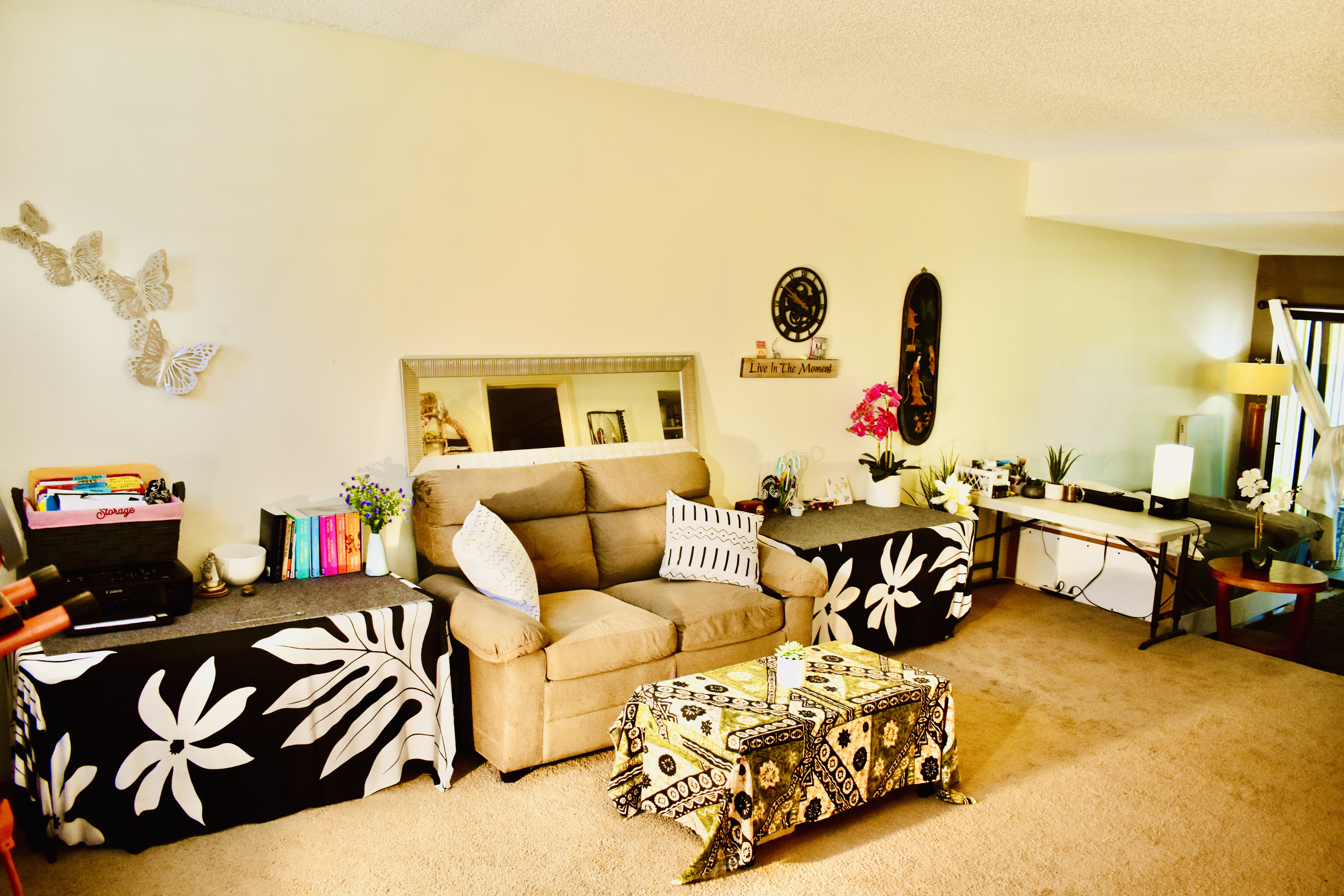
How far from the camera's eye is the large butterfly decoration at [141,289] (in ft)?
9.78

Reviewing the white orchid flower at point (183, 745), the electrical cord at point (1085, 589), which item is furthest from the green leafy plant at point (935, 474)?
the white orchid flower at point (183, 745)

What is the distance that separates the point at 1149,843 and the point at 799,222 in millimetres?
3096

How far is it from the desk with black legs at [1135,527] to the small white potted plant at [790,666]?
224cm

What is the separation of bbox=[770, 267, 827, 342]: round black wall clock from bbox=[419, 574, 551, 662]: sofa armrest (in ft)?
7.18

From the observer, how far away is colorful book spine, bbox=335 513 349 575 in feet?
10.8

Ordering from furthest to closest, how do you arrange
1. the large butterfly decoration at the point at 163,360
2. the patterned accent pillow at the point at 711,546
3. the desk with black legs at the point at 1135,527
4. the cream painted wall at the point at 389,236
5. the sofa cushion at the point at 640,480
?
the desk with black legs at the point at 1135,527, the sofa cushion at the point at 640,480, the patterned accent pillow at the point at 711,546, the large butterfly decoration at the point at 163,360, the cream painted wall at the point at 389,236

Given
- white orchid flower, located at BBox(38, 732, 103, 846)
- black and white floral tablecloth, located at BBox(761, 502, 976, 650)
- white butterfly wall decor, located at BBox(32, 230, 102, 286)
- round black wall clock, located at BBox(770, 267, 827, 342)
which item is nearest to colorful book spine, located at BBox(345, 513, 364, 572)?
white orchid flower, located at BBox(38, 732, 103, 846)

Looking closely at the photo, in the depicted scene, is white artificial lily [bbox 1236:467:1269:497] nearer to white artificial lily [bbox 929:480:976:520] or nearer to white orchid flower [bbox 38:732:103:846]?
white artificial lily [bbox 929:480:976:520]

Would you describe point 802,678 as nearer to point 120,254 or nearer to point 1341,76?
point 120,254

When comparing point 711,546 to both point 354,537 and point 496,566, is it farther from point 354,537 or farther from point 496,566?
point 354,537

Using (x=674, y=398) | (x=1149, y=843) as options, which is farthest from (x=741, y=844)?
(x=674, y=398)

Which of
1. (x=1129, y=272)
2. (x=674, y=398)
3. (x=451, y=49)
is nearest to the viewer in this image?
(x=451, y=49)

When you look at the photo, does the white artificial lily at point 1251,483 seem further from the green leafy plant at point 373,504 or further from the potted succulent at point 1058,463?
the green leafy plant at point 373,504

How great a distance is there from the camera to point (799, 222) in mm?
4551
